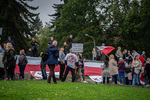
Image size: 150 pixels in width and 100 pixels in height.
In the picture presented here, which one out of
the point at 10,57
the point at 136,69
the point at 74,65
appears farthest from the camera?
the point at 136,69

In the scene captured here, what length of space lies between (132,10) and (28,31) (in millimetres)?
19484

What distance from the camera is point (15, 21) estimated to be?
25.8 meters

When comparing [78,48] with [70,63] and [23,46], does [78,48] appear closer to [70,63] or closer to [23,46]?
[70,63]

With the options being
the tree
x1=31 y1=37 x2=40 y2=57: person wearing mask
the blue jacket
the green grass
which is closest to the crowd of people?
the blue jacket

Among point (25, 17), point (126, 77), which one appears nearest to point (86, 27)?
point (25, 17)

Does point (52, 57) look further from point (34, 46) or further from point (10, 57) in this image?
point (34, 46)

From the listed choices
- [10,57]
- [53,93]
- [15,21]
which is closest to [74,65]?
[10,57]

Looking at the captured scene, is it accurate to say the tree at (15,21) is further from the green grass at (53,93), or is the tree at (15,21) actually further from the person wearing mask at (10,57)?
the green grass at (53,93)

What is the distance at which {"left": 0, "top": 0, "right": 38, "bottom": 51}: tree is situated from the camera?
83.6ft

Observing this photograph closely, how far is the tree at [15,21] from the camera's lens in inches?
1003

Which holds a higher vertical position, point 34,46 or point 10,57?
point 34,46

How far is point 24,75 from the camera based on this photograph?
1616cm

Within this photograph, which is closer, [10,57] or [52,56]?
[52,56]

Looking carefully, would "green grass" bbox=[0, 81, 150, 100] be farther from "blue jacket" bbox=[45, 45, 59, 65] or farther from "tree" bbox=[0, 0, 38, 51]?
"tree" bbox=[0, 0, 38, 51]
